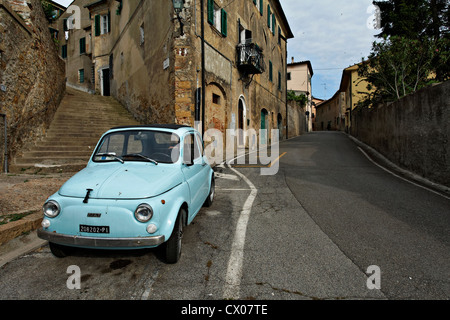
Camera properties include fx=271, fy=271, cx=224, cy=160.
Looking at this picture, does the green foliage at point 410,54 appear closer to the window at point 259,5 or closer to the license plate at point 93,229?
the window at point 259,5

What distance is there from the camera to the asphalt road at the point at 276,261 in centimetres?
255

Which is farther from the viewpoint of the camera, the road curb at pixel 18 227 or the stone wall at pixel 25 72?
the stone wall at pixel 25 72

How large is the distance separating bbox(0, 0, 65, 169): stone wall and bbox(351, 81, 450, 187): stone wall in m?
11.9

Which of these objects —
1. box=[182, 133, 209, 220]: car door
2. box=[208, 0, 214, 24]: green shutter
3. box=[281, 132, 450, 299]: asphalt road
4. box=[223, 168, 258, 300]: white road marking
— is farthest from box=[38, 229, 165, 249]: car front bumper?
box=[208, 0, 214, 24]: green shutter

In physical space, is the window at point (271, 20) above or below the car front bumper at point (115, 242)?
above

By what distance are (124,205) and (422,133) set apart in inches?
360

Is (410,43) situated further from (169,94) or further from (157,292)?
(157,292)

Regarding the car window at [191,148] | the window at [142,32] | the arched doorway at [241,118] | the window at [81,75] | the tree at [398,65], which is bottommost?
the car window at [191,148]

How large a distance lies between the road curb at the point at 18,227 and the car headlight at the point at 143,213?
224 cm

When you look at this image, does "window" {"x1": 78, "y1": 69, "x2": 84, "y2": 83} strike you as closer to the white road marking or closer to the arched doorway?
the arched doorway

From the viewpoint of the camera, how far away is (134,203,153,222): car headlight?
273 cm

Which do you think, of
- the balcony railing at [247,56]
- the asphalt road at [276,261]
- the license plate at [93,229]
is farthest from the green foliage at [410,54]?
the license plate at [93,229]

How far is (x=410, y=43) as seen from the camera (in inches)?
508
